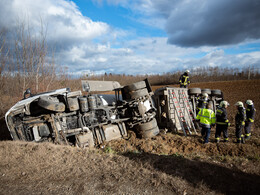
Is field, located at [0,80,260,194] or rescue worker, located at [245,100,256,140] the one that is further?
rescue worker, located at [245,100,256,140]

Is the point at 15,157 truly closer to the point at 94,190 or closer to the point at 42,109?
the point at 42,109

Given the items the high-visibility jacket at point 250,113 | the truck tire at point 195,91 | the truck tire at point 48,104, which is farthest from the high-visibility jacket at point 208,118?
the truck tire at point 48,104

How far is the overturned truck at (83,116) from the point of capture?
4781 mm

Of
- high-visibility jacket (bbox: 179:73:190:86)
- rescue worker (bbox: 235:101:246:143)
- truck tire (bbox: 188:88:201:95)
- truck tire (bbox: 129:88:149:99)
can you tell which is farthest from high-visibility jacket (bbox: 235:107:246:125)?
high-visibility jacket (bbox: 179:73:190:86)

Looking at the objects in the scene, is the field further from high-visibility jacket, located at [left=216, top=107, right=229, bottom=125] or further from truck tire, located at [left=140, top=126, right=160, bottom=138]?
truck tire, located at [left=140, top=126, right=160, bottom=138]

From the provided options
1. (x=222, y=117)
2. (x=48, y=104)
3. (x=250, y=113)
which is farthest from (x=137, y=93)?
(x=250, y=113)

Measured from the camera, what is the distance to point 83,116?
211 inches

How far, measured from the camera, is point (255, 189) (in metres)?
2.60

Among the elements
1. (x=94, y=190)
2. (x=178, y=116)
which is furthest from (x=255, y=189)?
(x=178, y=116)

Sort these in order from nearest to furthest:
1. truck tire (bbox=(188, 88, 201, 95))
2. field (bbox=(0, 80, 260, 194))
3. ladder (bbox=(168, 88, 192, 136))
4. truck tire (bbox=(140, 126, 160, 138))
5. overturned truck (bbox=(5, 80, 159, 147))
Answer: field (bbox=(0, 80, 260, 194)) → overturned truck (bbox=(5, 80, 159, 147)) → truck tire (bbox=(140, 126, 160, 138)) → ladder (bbox=(168, 88, 192, 136)) → truck tire (bbox=(188, 88, 201, 95))

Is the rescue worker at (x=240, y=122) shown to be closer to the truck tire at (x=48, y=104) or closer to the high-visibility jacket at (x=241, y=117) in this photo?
the high-visibility jacket at (x=241, y=117)

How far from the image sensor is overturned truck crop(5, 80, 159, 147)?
15.7 ft

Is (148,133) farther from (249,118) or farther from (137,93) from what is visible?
(249,118)

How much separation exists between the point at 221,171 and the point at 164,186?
138 centimetres
